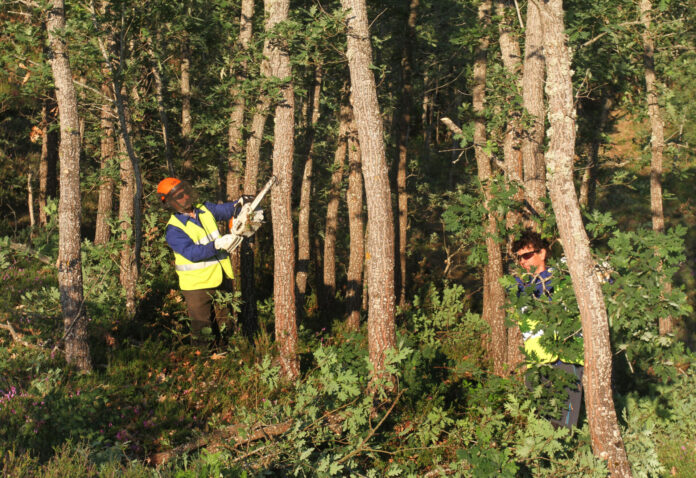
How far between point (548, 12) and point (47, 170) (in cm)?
1107

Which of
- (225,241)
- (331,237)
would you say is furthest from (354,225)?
(225,241)

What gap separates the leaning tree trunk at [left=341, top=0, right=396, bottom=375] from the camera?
6.14 meters

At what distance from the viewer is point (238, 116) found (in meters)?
9.92

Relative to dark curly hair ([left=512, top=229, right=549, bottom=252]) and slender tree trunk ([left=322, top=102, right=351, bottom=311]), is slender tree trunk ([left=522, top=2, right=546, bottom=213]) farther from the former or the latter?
slender tree trunk ([left=322, top=102, right=351, bottom=311])

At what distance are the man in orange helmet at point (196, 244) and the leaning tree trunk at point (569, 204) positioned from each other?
387 centimetres

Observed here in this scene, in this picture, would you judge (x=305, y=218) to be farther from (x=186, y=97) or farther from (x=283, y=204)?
(x=283, y=204)

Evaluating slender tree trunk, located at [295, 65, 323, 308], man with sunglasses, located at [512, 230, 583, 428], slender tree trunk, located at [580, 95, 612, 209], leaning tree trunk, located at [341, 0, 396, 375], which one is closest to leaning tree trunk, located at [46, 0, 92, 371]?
leaning tree trunk, located at [341, 0, 396, 375]

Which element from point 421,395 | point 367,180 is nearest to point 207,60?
point 367,180

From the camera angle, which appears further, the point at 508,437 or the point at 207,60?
the point at 207,60

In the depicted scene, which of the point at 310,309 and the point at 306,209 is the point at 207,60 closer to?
the point at 306,209

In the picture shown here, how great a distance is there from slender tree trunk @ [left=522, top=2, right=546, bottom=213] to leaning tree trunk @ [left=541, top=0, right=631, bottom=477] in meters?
1.85

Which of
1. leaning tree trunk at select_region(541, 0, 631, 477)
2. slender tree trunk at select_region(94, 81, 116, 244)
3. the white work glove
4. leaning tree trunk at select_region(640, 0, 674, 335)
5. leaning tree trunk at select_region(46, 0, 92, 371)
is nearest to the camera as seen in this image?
leaning tree trunk at select_region(541, 0, 631, 477)

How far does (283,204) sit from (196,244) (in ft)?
3.90

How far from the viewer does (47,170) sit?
12.0 meters
